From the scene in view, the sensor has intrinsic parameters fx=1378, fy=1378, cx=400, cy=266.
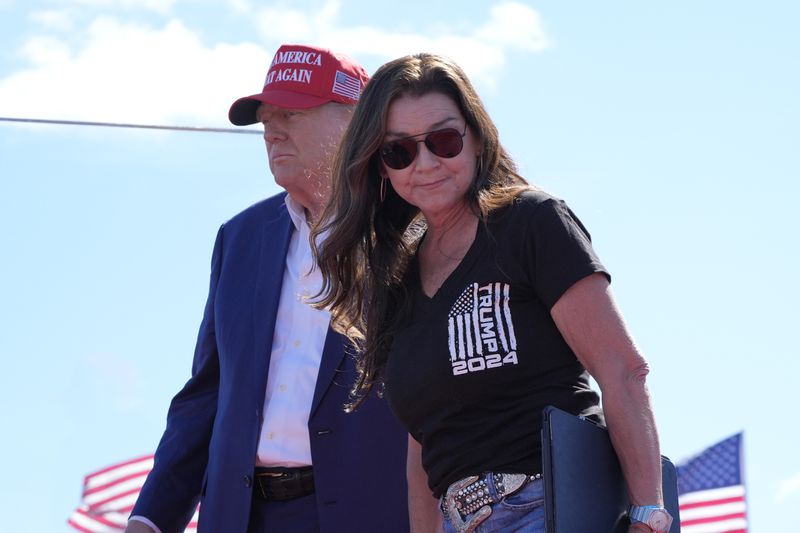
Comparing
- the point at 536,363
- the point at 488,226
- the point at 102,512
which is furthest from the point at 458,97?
the point at 102,512

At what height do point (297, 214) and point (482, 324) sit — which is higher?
point (297, 214)

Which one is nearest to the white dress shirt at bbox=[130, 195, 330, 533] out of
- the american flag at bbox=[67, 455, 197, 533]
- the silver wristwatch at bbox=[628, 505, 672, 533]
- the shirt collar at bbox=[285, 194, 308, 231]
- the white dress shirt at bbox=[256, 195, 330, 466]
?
the white dress shirt at bbox=[256, 195, 330, 466]

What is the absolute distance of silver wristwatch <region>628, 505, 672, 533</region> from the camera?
3.02m

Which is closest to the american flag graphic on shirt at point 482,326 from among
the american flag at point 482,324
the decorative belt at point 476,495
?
the american flag at point 482,324

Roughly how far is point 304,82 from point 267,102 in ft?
0.50

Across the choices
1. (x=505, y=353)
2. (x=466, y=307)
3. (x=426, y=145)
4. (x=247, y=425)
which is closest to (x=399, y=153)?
(x=426, y=145)

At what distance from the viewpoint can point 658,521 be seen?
3027mm

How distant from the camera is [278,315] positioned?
15.6ft

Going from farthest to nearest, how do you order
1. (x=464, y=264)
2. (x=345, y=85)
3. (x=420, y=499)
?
(x=345, y=85) < (x=420, y=499) < (x=464, y=264)

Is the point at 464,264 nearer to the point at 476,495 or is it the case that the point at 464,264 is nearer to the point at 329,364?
the point at 476,495

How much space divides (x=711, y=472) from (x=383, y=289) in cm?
910

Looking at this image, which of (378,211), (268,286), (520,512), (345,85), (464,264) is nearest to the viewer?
(520,512)

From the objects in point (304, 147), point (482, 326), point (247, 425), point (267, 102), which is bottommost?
point (247, 425)

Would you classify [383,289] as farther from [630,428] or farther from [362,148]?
[630,428]
